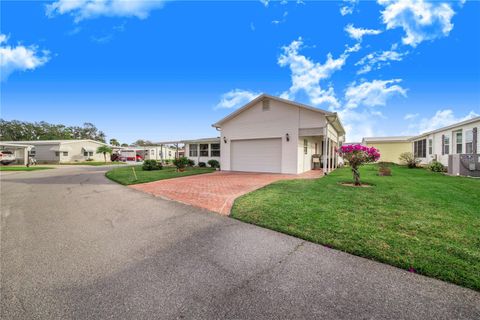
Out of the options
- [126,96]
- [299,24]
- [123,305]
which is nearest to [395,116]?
[299,24]

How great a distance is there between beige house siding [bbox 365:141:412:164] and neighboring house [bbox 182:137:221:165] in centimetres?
2153

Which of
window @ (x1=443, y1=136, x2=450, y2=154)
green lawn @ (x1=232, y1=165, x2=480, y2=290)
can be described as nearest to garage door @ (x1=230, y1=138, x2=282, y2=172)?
green lawn @ (x1=232, y1=165, x2=480, y2=290)

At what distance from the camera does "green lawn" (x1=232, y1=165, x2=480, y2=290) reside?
2.58 meters

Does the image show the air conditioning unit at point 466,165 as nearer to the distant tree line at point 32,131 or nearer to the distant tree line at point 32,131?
the distant tree line at point 32,131

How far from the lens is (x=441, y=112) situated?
20.4m

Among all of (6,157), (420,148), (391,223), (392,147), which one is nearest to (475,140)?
(420,148)

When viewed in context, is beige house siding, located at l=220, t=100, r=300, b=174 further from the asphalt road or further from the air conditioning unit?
the air conditioning unit

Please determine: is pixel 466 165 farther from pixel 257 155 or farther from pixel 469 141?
pixel 257 155

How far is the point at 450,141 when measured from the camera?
46.1ft

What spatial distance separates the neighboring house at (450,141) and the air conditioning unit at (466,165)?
1.78 metres

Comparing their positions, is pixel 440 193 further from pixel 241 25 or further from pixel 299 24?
pixel 241 25

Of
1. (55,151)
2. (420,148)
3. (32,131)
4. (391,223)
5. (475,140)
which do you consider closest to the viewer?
(391,223)

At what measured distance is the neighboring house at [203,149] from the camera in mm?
19000

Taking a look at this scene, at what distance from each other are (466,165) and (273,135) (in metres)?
10.7
